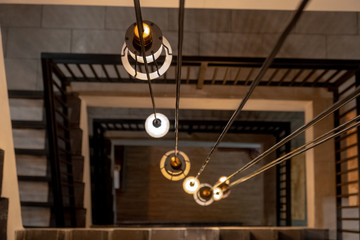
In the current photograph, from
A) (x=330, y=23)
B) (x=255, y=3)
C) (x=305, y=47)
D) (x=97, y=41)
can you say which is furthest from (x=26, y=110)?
(x=330, y=23)

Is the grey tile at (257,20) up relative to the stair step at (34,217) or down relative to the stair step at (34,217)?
up

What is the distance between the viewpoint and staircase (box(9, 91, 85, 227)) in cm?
407

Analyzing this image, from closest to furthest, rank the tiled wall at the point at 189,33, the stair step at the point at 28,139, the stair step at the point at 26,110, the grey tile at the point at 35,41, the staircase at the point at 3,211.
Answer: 1. the staircase at the point at 3,211
2. the stair step at the point at 28,139
3. the stair step at the point at 26,110
4. the tiled wall at the point at 189,33
5. the grey tile at the point at 35,41

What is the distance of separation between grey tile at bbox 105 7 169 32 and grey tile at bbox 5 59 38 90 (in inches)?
41.4

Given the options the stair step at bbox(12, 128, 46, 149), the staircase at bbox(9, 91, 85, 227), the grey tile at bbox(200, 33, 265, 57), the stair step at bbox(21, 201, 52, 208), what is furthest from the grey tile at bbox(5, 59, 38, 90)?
the grey tile at bbox(200, 33, 265, 57)

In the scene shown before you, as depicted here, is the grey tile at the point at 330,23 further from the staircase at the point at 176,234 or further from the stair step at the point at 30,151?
the stair step at the point at 30,151

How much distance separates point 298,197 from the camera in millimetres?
7059

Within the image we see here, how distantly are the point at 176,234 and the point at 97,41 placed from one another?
102 inches

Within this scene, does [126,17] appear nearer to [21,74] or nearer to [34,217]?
[21,74]

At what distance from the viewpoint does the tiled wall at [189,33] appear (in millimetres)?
4914

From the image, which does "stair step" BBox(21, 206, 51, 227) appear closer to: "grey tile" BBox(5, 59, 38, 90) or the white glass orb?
"grey tile" BBox(5, 59, 38, 90)

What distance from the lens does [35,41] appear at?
5.07 m

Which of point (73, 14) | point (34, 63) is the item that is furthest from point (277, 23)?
point (34, 63)

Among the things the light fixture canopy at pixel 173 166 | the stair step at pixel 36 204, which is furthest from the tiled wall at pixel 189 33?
the light fixture canopy at pixel 173 166
